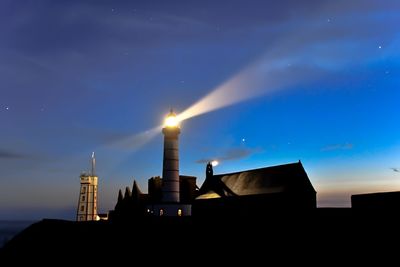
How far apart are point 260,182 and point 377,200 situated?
2265 centimetres

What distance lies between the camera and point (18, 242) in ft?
91.0

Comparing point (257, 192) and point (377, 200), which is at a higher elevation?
point (257, 192)

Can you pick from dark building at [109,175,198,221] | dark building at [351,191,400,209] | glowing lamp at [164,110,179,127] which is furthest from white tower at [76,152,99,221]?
dark building at [351,191,400,209]

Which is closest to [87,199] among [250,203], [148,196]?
[148,196]

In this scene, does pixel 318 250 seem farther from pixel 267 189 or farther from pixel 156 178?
pixel 156 178

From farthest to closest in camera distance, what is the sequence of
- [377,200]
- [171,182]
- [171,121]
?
[171,121] → [171,182] → [377,200]

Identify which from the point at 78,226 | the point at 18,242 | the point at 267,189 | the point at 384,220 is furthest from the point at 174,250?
the point at 267,189

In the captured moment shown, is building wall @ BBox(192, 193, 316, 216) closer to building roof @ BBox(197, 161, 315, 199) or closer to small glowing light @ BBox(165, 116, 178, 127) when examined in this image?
building roof @ BBox(197, 161, 315, 199)

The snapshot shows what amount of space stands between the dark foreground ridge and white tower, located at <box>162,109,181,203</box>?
18.1 meters

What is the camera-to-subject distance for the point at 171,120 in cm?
4766

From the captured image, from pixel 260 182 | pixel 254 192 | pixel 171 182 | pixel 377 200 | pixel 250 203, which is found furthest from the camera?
pixel 171 182

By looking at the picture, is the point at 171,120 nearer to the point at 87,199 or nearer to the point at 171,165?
the point at 171,165

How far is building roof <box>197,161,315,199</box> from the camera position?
38.8 metres

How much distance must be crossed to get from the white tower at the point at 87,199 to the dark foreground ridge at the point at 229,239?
2192 inches
